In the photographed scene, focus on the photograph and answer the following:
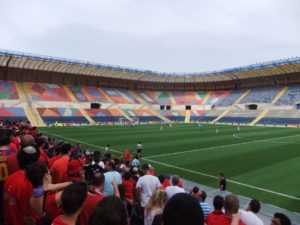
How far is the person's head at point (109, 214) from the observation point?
2449mm

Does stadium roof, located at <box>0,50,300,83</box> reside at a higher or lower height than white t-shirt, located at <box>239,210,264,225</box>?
higher

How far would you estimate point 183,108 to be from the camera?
8256 cm

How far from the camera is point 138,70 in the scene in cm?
7438

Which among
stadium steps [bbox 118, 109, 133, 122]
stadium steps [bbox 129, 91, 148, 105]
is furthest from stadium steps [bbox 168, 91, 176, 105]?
stadium steps [bbox 118, 109, 133, 122]

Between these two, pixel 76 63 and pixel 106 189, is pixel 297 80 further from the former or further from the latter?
pixel 106 189

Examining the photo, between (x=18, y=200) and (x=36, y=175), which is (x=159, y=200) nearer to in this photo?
(x=36, y=175)

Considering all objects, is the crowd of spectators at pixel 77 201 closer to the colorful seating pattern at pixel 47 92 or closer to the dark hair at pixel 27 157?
the dark hair at pixel 27 157

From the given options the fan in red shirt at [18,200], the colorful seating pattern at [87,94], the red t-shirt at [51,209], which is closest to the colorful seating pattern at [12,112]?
the colorful seating pattern at [87,94]

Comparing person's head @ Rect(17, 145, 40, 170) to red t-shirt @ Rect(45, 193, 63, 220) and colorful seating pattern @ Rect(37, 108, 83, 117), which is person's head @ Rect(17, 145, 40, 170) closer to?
red t-shirt @ Rect(45, 193, 63, 220)

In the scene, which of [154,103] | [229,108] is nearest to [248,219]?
[229,108]

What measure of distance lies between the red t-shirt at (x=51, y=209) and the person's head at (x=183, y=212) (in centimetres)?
202

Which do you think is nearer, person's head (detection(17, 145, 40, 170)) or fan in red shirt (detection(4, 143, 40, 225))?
fan in red shirt (detection(4, 143, 40, 225))

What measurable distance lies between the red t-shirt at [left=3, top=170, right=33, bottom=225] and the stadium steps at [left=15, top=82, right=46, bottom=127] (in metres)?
49.7

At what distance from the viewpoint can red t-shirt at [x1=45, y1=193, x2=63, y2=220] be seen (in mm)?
3811
